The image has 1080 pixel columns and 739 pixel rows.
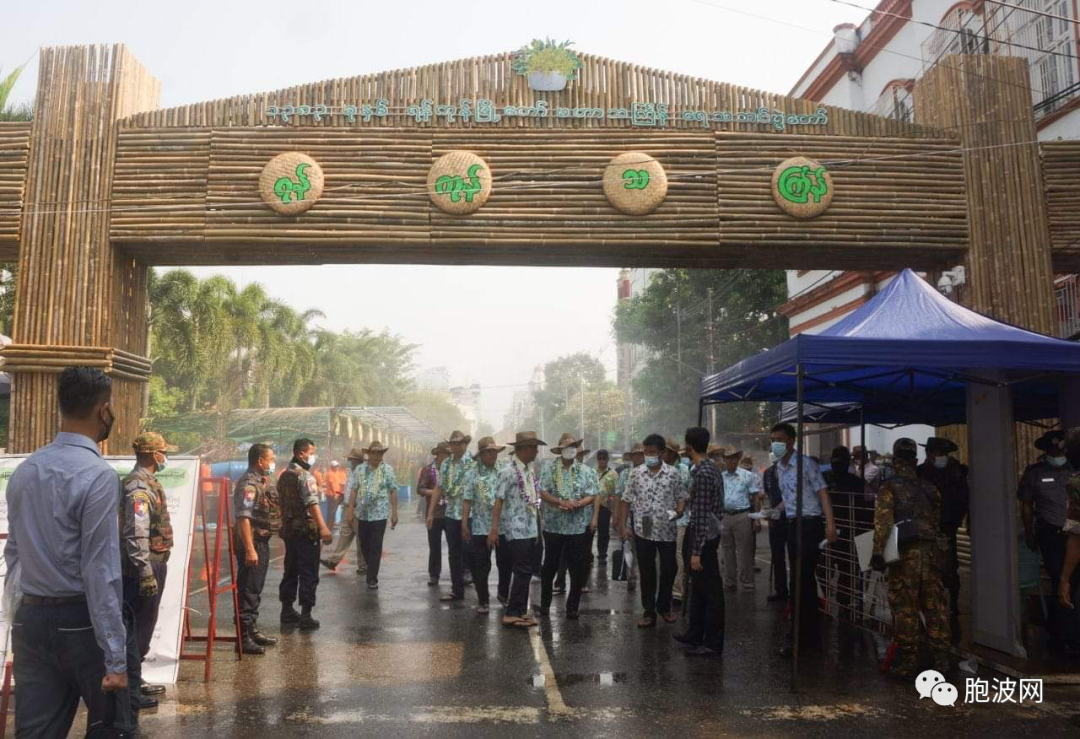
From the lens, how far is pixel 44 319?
9.48 meters

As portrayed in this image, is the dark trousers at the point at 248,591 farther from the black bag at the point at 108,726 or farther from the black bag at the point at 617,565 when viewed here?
the black bag at the point at 617,565

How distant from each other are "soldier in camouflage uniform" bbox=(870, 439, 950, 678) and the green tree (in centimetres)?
2344

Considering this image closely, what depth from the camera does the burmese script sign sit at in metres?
10.3

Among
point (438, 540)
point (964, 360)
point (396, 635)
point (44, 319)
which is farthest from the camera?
point (438, 540)

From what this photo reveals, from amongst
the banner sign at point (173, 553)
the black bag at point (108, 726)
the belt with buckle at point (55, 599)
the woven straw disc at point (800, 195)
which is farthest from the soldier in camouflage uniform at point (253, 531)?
the woven straw disc at point (800, 195)

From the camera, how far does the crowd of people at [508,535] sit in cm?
A: 331

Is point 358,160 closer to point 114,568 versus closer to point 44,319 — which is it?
point 44,319

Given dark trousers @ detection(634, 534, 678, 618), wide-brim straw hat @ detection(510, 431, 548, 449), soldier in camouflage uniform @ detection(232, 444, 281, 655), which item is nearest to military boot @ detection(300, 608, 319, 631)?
soldier in camouflage uniform @ detection(232, 444, 281, 655)

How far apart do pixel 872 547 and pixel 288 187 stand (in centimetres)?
715

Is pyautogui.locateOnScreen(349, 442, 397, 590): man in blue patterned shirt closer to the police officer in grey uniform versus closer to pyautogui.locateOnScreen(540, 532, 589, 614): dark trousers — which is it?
pyautogui.locateOnScreen(540, 532, 589, 614): dark trousers

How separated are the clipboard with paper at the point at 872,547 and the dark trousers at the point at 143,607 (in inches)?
196

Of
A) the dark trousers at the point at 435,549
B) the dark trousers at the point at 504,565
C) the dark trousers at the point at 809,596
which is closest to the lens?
the dark trousers at the point at 809,596

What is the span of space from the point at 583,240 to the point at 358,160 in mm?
2759

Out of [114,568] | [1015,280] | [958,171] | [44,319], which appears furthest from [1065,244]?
[44,319]
